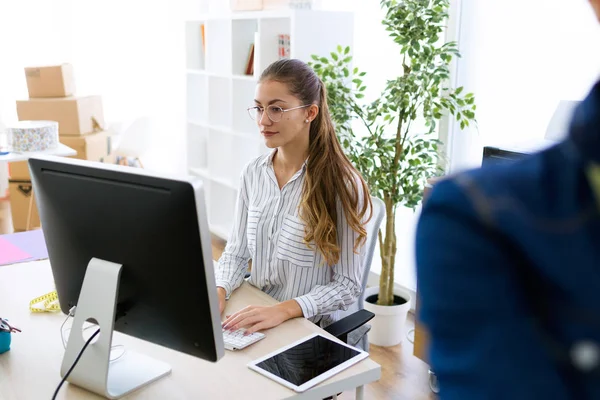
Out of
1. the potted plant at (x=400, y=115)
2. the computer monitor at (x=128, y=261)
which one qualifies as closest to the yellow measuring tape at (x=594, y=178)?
the computer monitor at (x=128, y=261)

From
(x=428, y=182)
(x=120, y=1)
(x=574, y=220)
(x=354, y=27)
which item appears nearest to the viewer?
(x=574, y=220)

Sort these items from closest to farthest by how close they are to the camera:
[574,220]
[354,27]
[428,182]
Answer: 1. [574,220]
2. [428,182]
3. [354,27]

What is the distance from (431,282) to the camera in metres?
0.50

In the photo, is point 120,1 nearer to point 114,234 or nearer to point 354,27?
point 354,27

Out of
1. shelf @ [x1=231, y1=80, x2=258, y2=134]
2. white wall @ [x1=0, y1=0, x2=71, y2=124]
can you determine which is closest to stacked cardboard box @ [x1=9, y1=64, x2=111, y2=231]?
white wall @ [x1=0, y1=0, x2=71, y2=124]

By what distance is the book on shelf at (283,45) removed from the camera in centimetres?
352

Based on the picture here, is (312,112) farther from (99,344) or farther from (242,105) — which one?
(242,105)

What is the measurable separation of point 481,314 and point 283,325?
1.17 metres

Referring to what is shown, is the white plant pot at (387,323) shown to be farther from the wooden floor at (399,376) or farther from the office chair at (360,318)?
the office chair at (360,318)

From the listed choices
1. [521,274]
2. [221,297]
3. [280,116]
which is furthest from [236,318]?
[521,274]

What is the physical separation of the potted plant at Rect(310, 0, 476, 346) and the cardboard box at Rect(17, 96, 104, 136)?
2102 mm

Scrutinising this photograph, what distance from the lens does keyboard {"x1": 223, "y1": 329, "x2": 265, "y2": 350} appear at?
4.79ft

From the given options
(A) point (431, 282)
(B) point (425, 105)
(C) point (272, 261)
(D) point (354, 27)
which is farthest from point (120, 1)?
(A) point (431, 282)

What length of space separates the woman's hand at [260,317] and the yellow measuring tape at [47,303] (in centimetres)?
49
